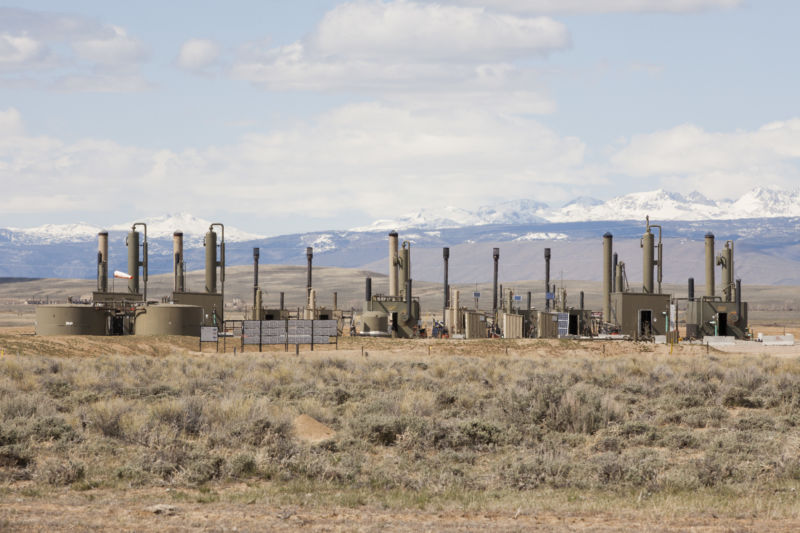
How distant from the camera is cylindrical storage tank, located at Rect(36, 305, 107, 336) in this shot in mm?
55188

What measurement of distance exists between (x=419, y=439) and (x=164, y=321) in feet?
128

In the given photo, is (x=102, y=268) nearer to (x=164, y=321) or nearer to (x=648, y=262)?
(x=164, y=321)

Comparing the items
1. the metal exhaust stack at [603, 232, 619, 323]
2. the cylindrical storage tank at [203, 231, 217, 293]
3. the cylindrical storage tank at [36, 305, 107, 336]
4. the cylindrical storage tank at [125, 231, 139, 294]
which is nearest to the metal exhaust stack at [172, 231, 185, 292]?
the cylindrical storage tank at [203, 231, 217, 293]

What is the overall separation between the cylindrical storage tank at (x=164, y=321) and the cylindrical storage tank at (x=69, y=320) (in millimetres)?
2211

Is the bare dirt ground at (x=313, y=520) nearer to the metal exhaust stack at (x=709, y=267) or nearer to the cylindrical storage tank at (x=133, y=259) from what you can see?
the cylindrical storage tank at (x=133, y=259)

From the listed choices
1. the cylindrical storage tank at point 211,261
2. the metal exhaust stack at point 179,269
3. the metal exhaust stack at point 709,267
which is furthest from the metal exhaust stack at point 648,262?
the metal exhaust stack at point 179,269

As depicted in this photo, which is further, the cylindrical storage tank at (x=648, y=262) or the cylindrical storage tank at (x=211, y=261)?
the cylindrical storage tank at (x=211, y=261)

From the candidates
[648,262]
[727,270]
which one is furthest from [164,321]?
[727,270]

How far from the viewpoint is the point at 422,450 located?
62.0 ft

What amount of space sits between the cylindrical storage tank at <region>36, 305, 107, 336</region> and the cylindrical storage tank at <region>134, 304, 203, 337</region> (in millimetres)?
2211

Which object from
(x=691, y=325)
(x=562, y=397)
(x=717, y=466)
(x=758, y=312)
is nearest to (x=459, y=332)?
(x=691, y=325)

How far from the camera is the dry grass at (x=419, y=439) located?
50.3 feet

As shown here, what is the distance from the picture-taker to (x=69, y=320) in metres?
55.5

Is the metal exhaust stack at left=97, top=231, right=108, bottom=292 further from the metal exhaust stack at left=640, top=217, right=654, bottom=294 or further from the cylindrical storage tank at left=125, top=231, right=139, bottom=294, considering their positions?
the metal exhaust stack at left=640, top=217, right=654, bottom=294
